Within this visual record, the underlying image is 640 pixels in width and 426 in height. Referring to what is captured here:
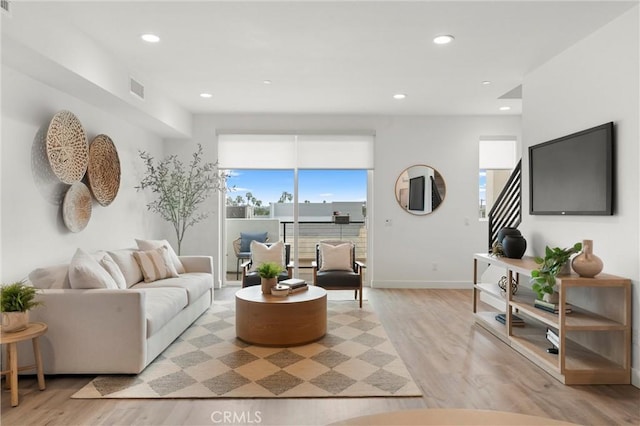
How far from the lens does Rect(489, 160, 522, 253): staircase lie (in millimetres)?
5434

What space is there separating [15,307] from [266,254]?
3.15m

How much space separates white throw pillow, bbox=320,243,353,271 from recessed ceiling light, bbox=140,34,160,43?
3.17 meters

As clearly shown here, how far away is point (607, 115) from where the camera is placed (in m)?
3.23

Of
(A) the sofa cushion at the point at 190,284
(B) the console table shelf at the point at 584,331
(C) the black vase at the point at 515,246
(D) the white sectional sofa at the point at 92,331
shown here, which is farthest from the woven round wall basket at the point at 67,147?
(C) the black vase at the point at 515,246

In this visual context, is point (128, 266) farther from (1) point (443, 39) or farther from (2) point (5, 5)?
(1) point (443, 39)

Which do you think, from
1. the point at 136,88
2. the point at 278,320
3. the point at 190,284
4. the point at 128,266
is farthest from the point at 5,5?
the point at 278,320

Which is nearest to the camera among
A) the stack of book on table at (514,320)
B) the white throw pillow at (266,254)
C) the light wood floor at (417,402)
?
the light wood floor at (417,402)

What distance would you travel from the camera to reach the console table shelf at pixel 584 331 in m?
2.96

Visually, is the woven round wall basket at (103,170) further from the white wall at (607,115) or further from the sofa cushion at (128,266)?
the white wall at (607,115)

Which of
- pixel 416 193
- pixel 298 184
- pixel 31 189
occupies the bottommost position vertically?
pixel 31 189

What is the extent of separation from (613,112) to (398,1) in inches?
73.5

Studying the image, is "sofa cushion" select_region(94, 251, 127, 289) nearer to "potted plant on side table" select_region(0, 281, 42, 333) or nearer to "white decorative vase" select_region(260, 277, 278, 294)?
"potted plant on side table" select_region(0, 281, 42, 333)

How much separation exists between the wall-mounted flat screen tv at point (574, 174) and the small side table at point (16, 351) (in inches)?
166

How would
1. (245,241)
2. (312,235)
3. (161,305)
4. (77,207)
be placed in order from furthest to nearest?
(312,235) < (245,241) < (77,207) < (161,305)
